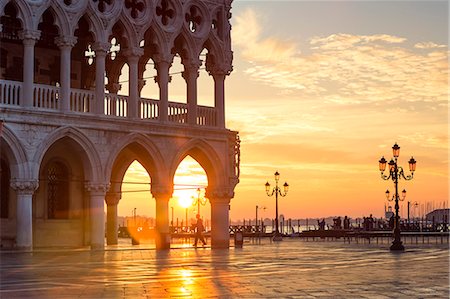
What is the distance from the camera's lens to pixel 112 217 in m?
42.9

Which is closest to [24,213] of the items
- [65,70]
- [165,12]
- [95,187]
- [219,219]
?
[95,187]

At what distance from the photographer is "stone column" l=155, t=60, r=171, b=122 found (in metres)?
37.8

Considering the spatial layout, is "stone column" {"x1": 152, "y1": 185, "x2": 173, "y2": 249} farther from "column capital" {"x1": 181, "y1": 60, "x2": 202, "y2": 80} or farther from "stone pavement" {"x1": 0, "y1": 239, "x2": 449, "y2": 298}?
"stone pavement" {"x1": 0, "y1": 239, "x2": 449, "y2": 298}

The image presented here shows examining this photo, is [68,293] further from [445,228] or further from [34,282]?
[445,228]

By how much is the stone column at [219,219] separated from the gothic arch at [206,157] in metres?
0.59

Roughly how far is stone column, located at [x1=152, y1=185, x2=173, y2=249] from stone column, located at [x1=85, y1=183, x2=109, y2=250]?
9.74 ft

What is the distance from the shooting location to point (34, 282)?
18.1 meters

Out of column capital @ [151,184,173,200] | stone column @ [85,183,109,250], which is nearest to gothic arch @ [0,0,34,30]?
stone column @ [85,183,109,250]

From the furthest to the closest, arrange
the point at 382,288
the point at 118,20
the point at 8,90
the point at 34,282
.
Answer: the point at 118,20, the point at 8,90, the point at 34,282, the point at 382,288

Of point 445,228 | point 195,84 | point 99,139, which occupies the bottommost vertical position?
point 445,228

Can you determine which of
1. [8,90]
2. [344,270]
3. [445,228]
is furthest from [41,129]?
[445,228]

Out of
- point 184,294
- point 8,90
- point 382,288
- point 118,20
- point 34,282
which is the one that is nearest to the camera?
point 184,294

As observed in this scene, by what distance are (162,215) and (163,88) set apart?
18.6 feet

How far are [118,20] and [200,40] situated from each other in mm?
4543
